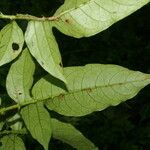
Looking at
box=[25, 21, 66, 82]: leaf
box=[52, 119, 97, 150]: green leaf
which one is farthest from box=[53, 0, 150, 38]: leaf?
box=[52, 119, 97, 150]: green leaf

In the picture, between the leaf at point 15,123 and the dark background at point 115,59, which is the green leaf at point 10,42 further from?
the dark background at point 115,59

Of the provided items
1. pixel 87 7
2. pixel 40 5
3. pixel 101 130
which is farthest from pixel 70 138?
pixel 40 5

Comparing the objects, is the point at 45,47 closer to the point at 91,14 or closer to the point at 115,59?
the point at 91,14

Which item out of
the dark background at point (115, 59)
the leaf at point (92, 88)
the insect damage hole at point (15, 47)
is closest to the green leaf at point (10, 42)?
Answer: the insect damage hole at point (15, 47)

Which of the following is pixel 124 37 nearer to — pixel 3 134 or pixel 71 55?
pixel 71 55

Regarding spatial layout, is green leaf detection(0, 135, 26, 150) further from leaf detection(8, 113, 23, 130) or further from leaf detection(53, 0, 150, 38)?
leaf detection(53, 0, 150, 38)
